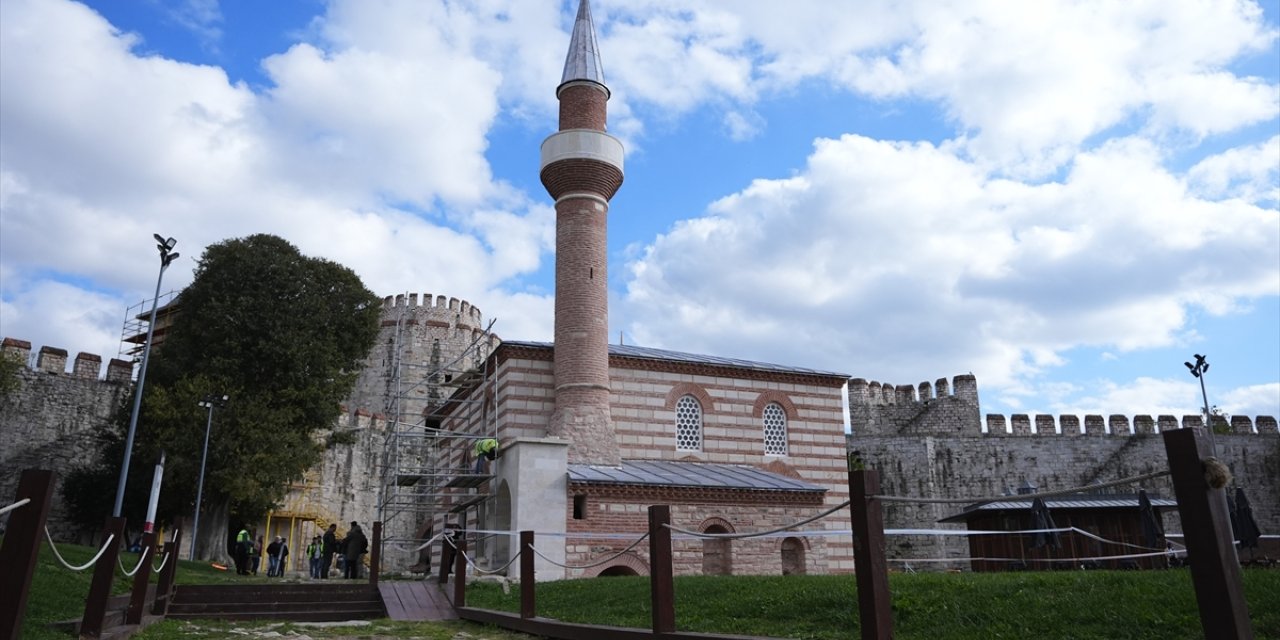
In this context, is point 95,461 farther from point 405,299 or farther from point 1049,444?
point 1049,444

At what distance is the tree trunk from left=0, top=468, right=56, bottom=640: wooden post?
21.7 meters

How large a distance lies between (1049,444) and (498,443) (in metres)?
23.4

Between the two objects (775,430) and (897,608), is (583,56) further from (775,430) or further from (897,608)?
(897,608)

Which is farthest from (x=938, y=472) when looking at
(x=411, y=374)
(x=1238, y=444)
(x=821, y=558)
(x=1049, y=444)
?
(x=411, y=374)

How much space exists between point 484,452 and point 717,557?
5.52 metres

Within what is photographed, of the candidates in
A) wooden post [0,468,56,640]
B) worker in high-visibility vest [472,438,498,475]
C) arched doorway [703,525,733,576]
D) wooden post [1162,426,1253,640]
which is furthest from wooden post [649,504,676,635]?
worker in high-visibility vest [472,438,498,475]

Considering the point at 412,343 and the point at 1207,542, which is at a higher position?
the point at 412,343

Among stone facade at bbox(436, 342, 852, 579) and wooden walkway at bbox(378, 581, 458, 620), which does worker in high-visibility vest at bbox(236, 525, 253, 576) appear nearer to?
stone facade at bbox(436, 342, 852, 579)

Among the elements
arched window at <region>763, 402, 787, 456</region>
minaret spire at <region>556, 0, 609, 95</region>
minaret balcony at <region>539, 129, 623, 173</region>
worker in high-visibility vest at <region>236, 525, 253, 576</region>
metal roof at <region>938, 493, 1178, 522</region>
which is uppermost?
minaret spire at <region>556, 0, 609, 95</region>

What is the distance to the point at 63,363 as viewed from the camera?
31.6 metres

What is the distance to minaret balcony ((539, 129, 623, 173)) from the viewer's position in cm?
2219

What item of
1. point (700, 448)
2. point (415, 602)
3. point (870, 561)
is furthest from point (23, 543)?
point (700, 448)

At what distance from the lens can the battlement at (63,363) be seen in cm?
3031

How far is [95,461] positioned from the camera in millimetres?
30719
